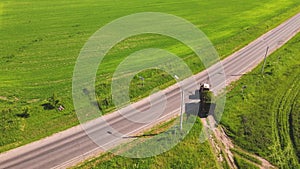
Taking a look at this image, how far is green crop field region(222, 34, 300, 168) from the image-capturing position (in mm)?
50750

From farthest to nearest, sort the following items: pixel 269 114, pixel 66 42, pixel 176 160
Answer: pixel 66 42 → pixel 269 114 → pixel 176 160

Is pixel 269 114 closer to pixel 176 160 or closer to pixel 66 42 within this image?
pixel 176 160

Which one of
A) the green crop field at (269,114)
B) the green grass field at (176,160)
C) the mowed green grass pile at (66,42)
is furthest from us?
the mowed green grass pile at (66,42)

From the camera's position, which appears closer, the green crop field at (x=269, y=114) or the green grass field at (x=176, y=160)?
the green grass field at (x=176, y=160)

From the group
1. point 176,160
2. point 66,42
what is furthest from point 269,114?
point 66,42

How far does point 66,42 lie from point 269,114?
6415cm

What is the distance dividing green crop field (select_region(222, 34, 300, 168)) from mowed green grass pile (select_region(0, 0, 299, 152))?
15.6 meters

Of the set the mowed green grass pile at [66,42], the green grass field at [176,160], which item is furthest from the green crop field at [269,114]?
the mowed green grass pile at [66,42]

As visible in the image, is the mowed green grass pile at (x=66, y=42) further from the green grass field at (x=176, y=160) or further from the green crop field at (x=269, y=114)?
the green crop field at (x=269, y=114)

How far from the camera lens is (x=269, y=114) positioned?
194 ft

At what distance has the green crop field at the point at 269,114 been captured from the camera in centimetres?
5075

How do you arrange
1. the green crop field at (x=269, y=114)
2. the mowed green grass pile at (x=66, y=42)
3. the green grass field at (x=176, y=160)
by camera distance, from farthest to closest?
the mowed green grass pile at (x=66, y=42)
the green crop field at (x=269, y=114)
the green grass field at (x=176, y=160)

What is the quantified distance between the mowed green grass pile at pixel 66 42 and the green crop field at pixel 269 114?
15649 mm

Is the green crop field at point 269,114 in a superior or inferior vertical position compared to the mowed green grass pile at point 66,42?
inferior
